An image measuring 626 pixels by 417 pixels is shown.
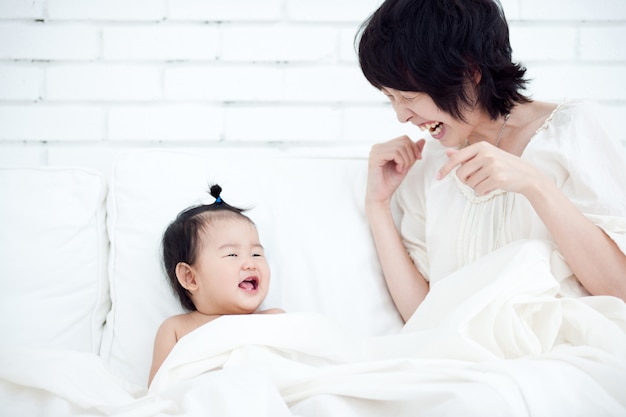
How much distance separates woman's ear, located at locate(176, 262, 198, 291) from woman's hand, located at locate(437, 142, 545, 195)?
61cm

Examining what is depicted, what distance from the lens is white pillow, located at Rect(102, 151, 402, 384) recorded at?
150 centimetres

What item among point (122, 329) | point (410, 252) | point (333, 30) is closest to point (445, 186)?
point (410, 252)

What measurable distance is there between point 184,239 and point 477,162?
26.8 inches

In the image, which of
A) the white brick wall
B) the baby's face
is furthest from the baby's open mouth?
the white brick wall

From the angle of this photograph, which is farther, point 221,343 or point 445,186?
point 445,186

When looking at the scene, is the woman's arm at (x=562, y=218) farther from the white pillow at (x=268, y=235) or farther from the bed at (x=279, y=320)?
the white pillow at (x=268, y=235)

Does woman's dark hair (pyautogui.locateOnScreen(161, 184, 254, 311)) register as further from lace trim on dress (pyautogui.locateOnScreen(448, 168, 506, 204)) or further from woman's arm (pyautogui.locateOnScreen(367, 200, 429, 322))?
lace trim on dress (pyautogui.locateOnScreen(448, 168, 506, 204))

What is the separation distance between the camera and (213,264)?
149 cm

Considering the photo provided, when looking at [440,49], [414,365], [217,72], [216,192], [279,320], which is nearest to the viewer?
[414,365]

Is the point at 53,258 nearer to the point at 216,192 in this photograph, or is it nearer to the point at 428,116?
the point at 216,192

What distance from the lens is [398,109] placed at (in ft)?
4.84

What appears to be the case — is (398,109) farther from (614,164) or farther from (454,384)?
(454,384)

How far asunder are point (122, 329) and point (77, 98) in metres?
0.78

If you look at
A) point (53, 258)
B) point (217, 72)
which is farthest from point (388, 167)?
point (53, 258)
